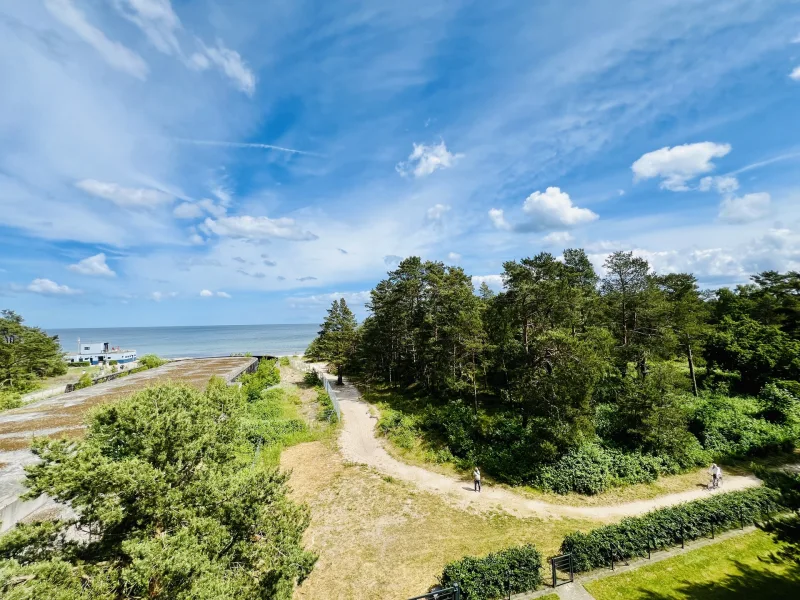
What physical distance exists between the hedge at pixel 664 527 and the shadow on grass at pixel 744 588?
158 cm

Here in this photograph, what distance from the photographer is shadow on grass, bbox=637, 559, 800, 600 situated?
12.1 meters

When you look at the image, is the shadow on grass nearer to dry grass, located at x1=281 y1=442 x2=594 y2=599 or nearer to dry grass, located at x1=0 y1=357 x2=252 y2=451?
dry grass, located at x1=281 y1=442 x2=594 y2=599

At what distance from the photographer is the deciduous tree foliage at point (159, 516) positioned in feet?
20.6

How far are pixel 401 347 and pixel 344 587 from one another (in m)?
31.8

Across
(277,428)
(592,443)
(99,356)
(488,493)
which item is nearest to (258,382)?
(277,428)

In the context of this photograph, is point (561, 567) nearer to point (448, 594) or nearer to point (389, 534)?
point (448, 594)

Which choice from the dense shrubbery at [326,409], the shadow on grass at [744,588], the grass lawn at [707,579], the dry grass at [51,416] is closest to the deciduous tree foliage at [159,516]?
the dry grass at [51,416]

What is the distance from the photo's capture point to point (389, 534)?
16.8 metres

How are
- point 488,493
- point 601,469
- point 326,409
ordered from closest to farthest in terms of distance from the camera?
point 488,493 < point 601,469 < point 326,409

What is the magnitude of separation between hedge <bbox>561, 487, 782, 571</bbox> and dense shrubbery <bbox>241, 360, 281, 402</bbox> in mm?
35383

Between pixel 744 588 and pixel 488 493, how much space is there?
10865mm

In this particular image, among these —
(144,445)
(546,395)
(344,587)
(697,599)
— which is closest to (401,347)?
(546,395)

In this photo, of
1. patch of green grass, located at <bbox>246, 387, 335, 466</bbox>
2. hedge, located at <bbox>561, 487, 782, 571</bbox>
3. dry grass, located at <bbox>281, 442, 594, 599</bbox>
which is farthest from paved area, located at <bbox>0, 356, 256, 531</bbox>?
hedge, located at <bbox>561, 487, 782, 571</bbox>

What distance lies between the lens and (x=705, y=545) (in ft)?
48.6
